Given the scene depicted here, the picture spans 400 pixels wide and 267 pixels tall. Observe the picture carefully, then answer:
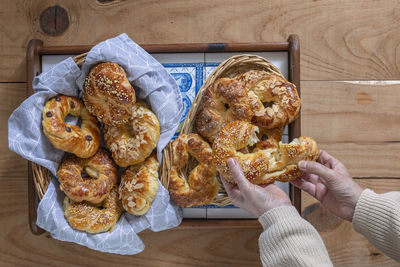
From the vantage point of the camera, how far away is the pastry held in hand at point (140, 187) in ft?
3.37

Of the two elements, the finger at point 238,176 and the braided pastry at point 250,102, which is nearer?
the finger at point 238,176

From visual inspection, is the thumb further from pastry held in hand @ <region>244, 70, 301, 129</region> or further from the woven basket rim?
the woven basket rim

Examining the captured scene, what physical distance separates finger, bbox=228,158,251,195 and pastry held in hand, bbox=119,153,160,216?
0.27 meters

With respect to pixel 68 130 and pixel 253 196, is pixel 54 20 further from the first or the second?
pixel 253 196

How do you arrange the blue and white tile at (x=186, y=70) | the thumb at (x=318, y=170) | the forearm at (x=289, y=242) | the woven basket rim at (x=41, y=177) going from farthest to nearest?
1. the blue and white tile at (x=186, y=70)
2. the woven basket rim at (x=41, y=177)
3. the thumb at (x=318, y=170)
4. the forearm at (x=289, y=242)

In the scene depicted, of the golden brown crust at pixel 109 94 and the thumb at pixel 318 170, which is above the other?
the golden brown crust at pixel 109 94

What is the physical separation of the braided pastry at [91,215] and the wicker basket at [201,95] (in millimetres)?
108

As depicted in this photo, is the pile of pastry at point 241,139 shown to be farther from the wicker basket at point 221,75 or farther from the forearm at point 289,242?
the forearm at point 289,242

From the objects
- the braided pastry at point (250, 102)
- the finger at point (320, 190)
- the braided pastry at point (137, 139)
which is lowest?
the finger at point (320, 190)

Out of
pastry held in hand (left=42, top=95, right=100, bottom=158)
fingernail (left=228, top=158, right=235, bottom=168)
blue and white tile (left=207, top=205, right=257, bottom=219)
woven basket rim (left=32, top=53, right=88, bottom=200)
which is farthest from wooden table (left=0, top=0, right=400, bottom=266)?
fingernail (left=228, top=158, right=235, bottom=168)

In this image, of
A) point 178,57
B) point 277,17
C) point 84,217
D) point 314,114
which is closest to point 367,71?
point 314,114

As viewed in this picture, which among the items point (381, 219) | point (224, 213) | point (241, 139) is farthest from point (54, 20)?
point (381, 219)

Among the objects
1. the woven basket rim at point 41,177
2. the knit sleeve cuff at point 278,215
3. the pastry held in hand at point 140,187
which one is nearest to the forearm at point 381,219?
the knit sleeve cuff at point 278,215

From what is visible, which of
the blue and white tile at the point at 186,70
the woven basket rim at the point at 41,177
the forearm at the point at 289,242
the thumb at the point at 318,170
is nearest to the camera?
the forearm at the point at 289,242
